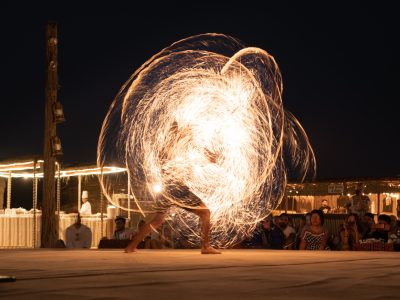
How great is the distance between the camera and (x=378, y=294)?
4809 mm

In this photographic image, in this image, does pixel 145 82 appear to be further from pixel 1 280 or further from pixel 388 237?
pixel 1 280

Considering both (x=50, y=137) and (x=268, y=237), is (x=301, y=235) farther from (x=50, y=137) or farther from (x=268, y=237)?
(x=50, y=137)

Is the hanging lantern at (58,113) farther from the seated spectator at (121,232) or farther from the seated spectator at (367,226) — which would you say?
the seated spectator at (367,226)

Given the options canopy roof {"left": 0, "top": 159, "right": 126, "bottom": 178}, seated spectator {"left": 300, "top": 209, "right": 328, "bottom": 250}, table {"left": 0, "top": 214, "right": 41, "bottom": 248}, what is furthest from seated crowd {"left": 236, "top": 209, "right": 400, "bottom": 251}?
table {"left": 0, "top": 214, "right": 41, "bottom": 248}

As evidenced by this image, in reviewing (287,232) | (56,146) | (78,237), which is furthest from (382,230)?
(56,146)

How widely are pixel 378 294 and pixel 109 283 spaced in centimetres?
180

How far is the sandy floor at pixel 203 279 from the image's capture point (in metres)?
4.79

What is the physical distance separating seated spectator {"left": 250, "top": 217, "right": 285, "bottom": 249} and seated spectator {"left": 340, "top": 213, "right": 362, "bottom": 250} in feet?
4.81

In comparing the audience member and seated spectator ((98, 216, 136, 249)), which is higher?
the audience member

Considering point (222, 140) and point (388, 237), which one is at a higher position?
point (222, 140)

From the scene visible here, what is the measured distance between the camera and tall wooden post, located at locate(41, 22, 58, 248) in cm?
1677

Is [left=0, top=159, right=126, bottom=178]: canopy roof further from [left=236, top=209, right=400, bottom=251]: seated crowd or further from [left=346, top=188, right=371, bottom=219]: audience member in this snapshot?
[left=346, top=188, right=371, bottom=219]: audience member

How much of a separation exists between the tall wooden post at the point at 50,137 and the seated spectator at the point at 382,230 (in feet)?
21.8

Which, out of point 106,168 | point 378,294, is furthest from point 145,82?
point 106,168
